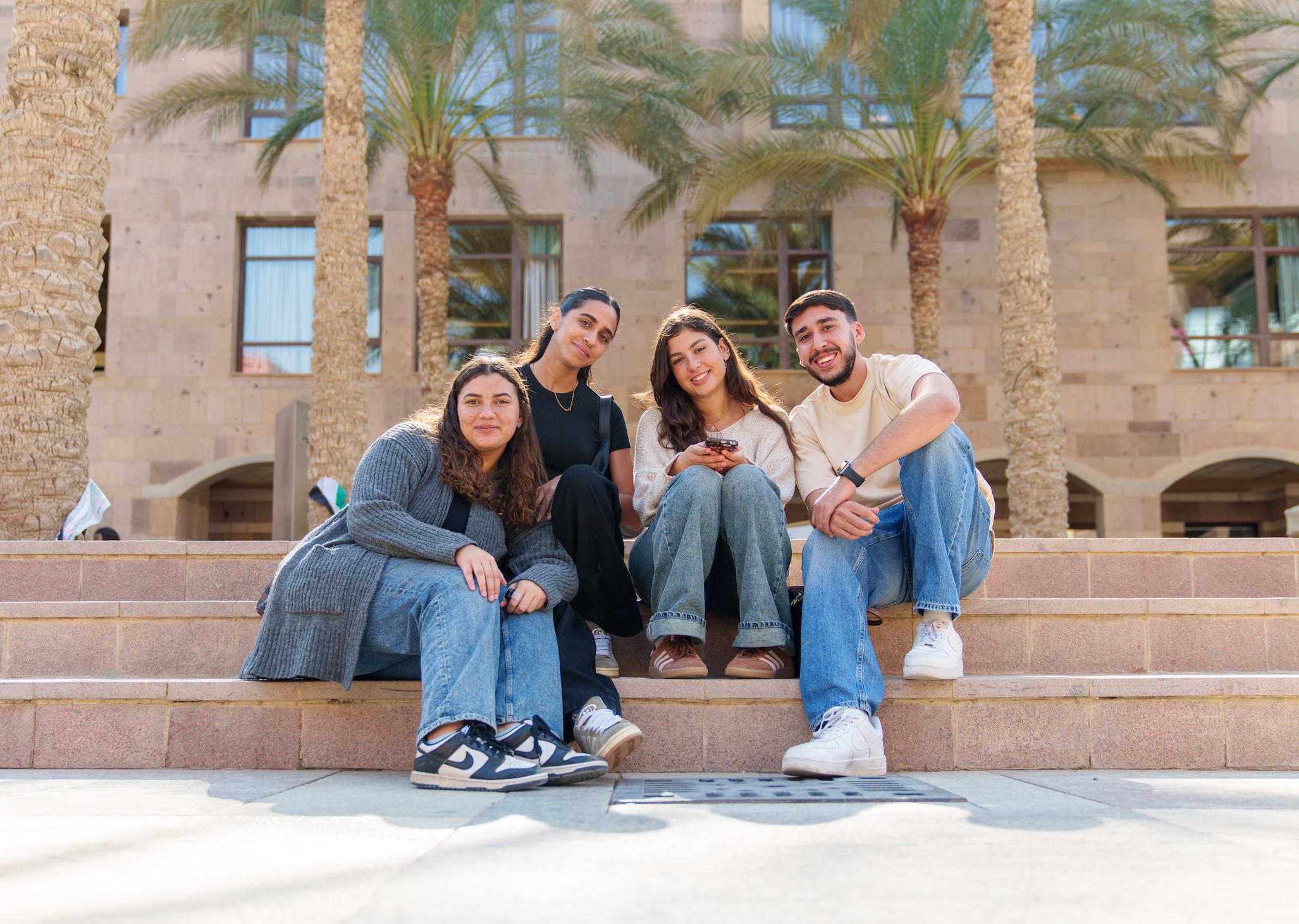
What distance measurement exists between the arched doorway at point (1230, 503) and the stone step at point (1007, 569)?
1432cm

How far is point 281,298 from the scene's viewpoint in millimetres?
17281

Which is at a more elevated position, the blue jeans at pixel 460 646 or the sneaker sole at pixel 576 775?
the blue jeans at pixel 460 646

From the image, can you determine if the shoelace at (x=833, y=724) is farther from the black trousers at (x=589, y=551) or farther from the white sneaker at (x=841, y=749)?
the black trousers at (x=589, y=551)

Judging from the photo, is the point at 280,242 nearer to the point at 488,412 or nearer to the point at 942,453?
the point at 488,412

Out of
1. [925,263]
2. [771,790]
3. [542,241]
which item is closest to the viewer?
[771,790]

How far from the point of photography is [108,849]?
1924 millimetres

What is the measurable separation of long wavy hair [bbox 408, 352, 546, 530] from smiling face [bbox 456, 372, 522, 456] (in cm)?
2

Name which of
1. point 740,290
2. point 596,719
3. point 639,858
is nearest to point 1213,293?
point 740,290

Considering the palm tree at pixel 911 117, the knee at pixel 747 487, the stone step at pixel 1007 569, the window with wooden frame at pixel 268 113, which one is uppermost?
the window with wooden frame at pixel 268 113

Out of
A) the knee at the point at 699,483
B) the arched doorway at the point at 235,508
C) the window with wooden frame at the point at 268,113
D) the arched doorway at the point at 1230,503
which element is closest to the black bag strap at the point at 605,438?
the knee at the point at 699,483

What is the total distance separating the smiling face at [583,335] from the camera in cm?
427

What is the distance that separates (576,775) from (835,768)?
72cm

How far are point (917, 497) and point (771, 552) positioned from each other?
0.51 meters

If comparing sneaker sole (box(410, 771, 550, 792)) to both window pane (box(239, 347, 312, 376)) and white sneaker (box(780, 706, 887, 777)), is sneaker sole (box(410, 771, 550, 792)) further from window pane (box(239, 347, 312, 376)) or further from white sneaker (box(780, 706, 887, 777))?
window pane (box(239, 347, 312, 376))
